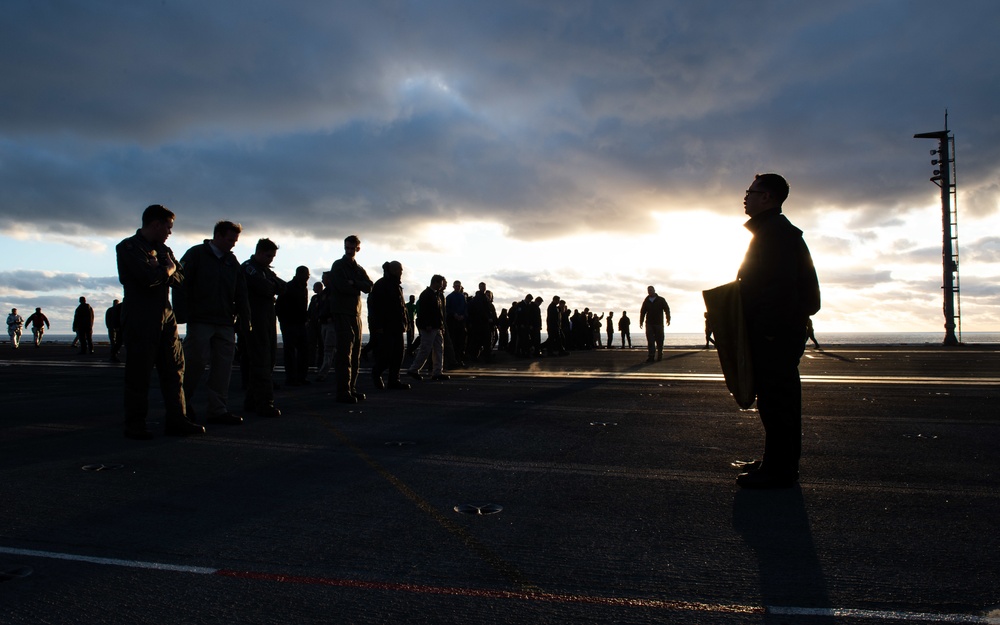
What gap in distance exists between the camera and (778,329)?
15.5ft

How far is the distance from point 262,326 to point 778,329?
19.4ft

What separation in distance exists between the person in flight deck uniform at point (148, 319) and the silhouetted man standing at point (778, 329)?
4.76m

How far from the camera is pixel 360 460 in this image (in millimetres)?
5703

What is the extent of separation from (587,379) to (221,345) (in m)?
7.43

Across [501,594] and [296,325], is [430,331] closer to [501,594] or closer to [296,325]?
[296,325]

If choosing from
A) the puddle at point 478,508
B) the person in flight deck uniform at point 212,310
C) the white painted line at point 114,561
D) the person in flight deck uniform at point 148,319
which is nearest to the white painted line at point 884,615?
the puddle at point 478,508

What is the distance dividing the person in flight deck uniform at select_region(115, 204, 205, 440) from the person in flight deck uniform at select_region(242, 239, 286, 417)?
1397 mm

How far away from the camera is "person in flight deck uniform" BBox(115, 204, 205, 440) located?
252 inches

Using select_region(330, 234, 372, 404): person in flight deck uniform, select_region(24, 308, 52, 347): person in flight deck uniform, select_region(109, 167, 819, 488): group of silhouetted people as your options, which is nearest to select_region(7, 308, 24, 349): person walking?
select_region(24, 308, 52, 347): person in flight deck uniform

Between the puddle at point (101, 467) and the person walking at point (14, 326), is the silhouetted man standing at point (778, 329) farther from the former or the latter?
the person walking at point (14, 326)

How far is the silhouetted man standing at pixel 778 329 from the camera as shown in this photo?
470cm

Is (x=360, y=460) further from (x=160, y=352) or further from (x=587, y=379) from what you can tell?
(x=587, y=379)

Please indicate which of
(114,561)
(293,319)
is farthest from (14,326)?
(114,561)

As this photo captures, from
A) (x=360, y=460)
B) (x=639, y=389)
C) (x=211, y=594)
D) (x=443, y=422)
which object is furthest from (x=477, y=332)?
(x=211, y=594)
